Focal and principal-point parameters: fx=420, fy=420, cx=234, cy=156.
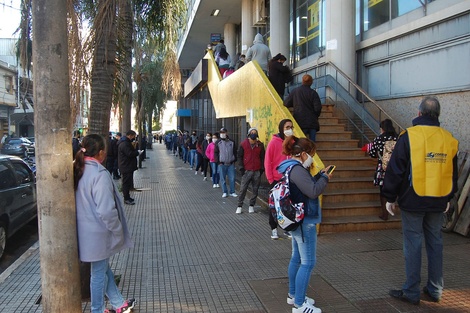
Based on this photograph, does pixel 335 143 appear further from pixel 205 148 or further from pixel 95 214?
pixel 205 148

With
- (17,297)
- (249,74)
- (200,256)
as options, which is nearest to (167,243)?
(200,256)

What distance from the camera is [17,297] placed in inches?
180

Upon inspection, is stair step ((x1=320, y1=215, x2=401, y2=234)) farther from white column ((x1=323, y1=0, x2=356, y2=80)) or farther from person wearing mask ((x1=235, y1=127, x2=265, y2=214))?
white column ((x1=323, y1=0, x2=356, y2=80))

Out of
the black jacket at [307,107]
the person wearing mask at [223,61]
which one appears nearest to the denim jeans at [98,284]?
the black jacket at [307,107]

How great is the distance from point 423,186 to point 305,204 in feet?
3.92

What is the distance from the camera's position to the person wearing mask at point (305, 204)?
149 inches

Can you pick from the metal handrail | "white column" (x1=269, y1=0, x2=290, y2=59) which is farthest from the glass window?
the metal handrail

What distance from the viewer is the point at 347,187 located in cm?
803

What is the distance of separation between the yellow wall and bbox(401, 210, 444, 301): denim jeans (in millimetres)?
2842

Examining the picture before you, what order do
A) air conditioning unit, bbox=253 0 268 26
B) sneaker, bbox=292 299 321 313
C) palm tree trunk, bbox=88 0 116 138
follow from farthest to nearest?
1. air conditioning unit, bbox=253 0 268 26
2. palm tree trunk, bbox=88 0 116 138
3. sneaker, bbox=292 299 321 313

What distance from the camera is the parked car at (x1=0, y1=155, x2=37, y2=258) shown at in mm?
6355

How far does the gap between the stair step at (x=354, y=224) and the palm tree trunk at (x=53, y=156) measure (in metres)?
4.62

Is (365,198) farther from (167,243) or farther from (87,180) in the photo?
(87,180)

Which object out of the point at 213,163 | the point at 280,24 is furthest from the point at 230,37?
the point at 213,163
